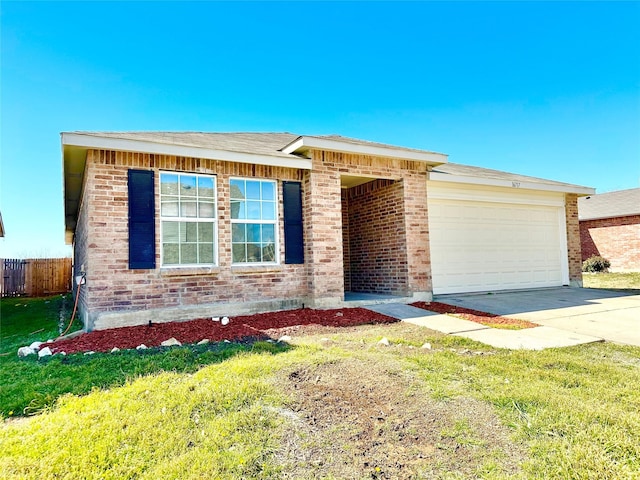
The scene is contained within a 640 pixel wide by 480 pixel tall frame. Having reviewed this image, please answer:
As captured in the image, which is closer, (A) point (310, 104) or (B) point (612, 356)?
(B) point (612, 356)

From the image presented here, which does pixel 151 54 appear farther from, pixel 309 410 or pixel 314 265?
pixel 309 410

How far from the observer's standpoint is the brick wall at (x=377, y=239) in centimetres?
912

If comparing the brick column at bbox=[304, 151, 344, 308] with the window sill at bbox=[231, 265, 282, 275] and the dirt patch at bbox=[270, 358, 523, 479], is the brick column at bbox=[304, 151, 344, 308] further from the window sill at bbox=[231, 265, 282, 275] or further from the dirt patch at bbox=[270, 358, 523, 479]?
the dirt patch at bbox=[270, 358, 523, 479]

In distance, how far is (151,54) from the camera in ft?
35.0

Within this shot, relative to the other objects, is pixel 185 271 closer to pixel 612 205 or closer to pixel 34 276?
pixel 34 276

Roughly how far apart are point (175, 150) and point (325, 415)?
5.56 m

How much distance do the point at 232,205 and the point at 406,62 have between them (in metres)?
9.11

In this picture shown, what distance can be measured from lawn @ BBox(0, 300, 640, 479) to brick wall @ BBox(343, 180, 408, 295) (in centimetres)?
474

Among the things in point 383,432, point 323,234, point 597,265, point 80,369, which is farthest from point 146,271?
point 597,265

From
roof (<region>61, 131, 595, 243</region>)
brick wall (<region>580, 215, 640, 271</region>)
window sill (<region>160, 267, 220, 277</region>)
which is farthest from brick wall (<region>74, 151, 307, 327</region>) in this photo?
brick wall (<region>580, 215, 640, 271</region>)

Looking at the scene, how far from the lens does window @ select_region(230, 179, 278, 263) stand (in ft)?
24.7

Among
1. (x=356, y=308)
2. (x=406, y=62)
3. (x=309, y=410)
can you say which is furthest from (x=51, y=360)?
(x=406, y=62)

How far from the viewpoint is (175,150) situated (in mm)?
6754

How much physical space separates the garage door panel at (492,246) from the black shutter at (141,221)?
267 inches
